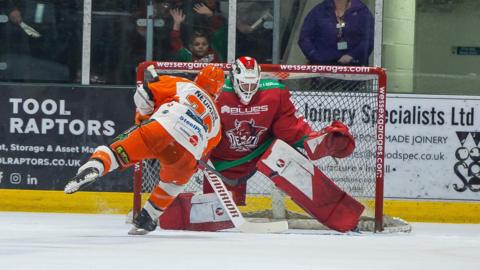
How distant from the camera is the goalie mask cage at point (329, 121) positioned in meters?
7.66

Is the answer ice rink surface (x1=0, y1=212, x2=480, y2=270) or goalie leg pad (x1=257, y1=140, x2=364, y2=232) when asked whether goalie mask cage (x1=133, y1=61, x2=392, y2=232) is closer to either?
goalie leg pad (x1=257, y1=140, x2=364, y2=232)

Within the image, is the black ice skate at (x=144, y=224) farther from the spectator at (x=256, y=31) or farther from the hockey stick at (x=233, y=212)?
the spectator at (x=256, y=31)

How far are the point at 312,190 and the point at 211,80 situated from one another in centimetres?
110

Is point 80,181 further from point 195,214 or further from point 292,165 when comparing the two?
point 292,165

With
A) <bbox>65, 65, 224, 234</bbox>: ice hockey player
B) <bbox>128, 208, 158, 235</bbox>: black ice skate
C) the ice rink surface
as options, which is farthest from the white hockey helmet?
<bbox>128, 208, 158, 235</bbox>: black ice skate

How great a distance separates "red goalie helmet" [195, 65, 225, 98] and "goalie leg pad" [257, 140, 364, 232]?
0.78 m

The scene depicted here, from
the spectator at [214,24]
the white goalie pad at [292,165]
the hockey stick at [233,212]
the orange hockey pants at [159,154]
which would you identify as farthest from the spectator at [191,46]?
the orange hockey pants at [159,154]

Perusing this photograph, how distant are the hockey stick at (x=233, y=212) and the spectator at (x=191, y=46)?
175 centimetres

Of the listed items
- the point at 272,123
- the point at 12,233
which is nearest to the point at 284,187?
the point at 272,123

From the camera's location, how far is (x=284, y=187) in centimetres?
→ 750

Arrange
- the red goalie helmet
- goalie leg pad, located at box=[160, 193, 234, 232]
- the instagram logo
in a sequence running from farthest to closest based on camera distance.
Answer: the instagram logo → goalie leg pad, located at box=[160, 193, 234, 232] → the red goalie helmet

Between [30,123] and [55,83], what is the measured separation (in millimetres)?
343

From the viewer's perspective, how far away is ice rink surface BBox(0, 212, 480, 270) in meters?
4.84

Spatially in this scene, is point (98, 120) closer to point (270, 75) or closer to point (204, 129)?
point (270, 75)
